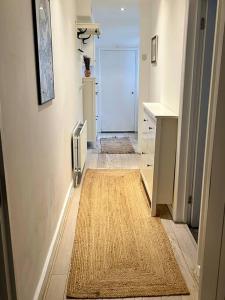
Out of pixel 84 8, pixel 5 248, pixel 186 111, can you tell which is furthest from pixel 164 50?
pixel 5 248

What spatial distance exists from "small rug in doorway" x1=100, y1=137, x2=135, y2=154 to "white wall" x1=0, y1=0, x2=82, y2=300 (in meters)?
2.99

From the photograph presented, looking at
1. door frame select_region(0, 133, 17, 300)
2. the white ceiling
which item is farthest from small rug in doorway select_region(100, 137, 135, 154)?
door frame select_region(0, 133, 17, 300)

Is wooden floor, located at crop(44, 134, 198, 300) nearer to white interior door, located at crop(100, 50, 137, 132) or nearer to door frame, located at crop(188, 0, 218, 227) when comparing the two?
door frame, located at crop(188, 0, 218, 227)

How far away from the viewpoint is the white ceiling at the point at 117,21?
4.45 m

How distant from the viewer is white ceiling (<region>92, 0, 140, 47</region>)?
445cm

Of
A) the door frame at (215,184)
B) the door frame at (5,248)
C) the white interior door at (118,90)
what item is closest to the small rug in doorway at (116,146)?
the white interior door at (118,90)

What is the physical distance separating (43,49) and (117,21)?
→ 3.78 metres

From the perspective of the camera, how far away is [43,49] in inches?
77.3

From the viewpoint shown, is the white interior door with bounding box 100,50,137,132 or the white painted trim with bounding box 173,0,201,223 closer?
the white painted trim with bounding box 173,0,201,223

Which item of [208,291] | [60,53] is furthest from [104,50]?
[208,291]

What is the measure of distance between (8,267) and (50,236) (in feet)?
3.23

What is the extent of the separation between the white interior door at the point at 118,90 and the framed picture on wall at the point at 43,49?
5238 mm

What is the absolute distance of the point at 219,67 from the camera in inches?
54.1

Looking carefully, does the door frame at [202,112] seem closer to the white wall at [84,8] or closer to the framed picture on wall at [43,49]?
the framed picture on wall at [43,49]
